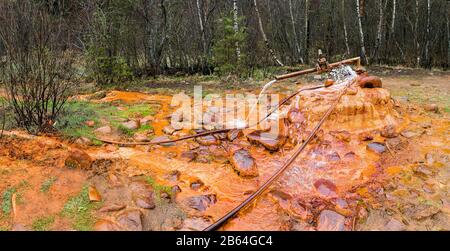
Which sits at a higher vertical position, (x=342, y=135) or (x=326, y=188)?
(x=342, y=135)

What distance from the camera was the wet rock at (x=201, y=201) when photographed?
4.37m

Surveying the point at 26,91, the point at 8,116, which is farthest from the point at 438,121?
the point at 8,116

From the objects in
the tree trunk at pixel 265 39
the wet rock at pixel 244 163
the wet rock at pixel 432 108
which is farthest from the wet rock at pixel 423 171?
the tree trunk at pixel 265 39

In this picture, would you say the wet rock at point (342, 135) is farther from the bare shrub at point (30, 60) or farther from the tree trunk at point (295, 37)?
the tree trunk at point (295, 37)

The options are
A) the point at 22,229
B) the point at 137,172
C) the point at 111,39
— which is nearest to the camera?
the point at 22,229

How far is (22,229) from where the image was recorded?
3820mm

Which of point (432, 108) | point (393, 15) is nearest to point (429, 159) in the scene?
point (432, 108)

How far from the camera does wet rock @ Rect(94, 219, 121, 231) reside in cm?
391

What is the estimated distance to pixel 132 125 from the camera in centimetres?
656

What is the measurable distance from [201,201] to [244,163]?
1044mm

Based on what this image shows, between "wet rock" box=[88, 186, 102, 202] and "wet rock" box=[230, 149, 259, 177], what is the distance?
1908 mm

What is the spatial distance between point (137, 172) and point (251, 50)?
8.91 metres

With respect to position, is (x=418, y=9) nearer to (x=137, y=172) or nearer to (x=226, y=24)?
(x=226, y=24)

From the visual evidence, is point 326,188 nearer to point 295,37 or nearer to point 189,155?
point 189,155
